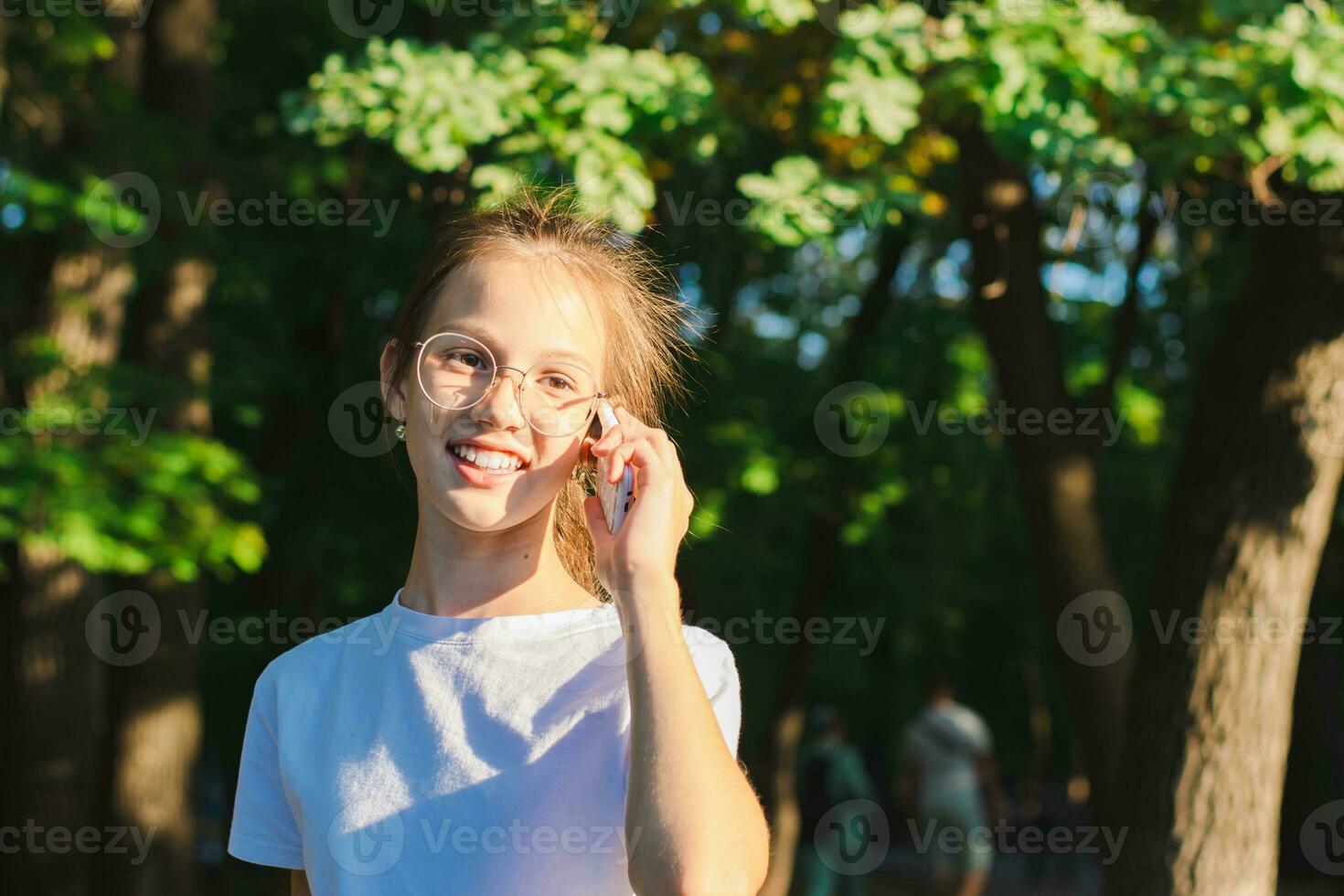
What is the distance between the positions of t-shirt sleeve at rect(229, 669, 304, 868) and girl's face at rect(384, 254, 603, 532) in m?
0.35

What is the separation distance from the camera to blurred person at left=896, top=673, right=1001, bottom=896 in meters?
10.9

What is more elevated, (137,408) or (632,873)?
(137,408)

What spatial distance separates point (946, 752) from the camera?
436 inches

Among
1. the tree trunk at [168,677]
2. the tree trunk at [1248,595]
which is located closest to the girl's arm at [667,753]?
the tree trunk at [1248,595]

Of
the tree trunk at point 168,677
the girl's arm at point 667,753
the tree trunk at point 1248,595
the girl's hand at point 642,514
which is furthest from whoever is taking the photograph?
the tree trunk at point 168,677

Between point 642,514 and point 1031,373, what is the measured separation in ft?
18.0

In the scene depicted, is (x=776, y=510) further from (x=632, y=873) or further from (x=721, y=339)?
(x=632, y=873)

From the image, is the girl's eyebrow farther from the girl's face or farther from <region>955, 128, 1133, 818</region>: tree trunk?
<region>955, 128, 1133, 818</region>: tree trunk

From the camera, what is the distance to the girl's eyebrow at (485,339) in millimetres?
1841

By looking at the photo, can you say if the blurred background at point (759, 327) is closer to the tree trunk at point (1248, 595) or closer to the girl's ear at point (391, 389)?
the tree trunk at point (1248, 595)

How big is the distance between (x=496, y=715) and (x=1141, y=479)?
674 inches

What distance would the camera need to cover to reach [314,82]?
587 centimetres

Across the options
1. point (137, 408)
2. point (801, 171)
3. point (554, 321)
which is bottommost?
point (554, 321)

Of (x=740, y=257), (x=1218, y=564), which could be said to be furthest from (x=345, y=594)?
(x=1218, y=564)
